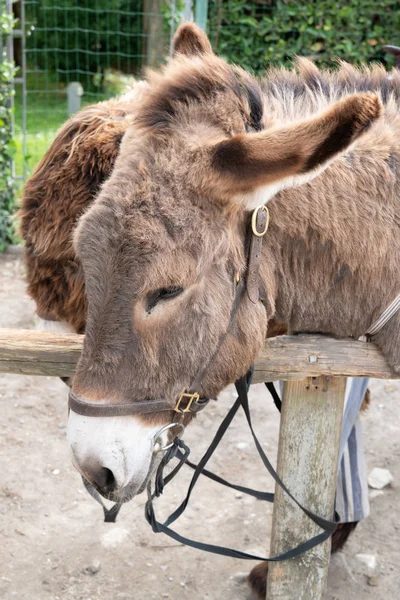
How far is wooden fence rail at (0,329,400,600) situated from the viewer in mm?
2180

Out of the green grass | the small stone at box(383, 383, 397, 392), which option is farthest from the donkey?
the green grass

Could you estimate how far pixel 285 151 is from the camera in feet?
5.61

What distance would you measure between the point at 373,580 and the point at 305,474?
1095 mm

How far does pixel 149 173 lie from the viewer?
184 centimetres

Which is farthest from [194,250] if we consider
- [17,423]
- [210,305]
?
[17,423]

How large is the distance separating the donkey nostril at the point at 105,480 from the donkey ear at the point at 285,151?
78 centimetres

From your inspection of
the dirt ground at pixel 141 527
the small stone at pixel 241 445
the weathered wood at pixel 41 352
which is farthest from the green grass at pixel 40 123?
the weathered wood at pixel 41 352

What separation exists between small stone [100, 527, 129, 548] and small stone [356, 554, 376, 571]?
1114 mm

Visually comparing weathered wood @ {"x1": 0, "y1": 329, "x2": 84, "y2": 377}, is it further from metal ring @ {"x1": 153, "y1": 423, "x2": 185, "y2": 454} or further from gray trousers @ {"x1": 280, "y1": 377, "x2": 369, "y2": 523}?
gray trousers @ {"x1": 280, "y1": 377, "x2": 369, "y2": 523}

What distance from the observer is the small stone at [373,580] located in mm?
3158

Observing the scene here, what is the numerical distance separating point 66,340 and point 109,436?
56 cm

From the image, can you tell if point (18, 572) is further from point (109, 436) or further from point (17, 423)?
point (109, 436)

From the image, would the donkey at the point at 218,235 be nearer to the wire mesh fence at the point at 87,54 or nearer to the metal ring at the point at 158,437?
the metal ring at the point at 158,437

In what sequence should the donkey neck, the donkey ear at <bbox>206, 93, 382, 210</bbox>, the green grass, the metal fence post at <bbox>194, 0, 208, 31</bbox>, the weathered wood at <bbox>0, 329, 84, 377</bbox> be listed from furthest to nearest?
the green grass → the metal fence post at <bbox>194, 0, 208, 31</bbox> → the weathered wood at <bbox>0, 329, 84, 377</bbox> → the donkey neck → the donkey ear at <bbox>206, 93, 382, 210</bbox>
